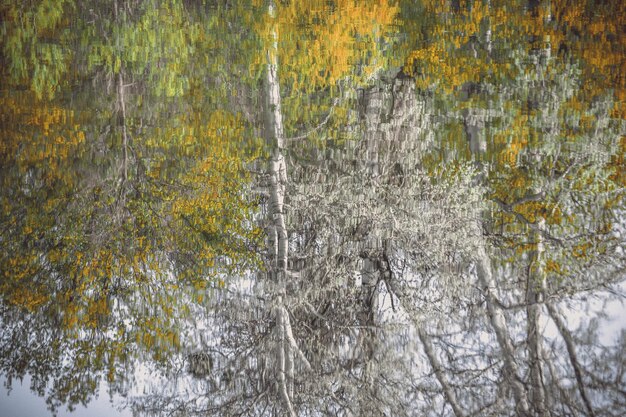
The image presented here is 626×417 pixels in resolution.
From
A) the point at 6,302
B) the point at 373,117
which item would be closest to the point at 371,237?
the point at 373,117

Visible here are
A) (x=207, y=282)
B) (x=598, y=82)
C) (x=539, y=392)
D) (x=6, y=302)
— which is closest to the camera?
(x=539, y=392)

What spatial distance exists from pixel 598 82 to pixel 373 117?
777mm

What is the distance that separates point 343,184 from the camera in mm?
2562

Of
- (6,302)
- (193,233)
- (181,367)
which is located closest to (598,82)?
(193,233)

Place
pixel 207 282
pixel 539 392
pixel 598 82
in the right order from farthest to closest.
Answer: pixel 207 282, pixel 598 82, pixel 539 392

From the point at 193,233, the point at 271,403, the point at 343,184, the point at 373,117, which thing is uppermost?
the point at 373,117

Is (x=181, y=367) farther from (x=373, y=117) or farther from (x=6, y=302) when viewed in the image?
(x=373, y=117)

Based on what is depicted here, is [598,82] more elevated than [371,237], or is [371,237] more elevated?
[598,82]

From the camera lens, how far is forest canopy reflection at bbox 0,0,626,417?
2.36 metres

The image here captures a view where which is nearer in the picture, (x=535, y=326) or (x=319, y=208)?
(x=535, y=326)

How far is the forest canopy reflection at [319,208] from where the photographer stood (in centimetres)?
236

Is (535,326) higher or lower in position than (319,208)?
lower

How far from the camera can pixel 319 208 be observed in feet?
8.36

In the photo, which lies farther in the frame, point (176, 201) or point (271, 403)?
point (176, 201)
